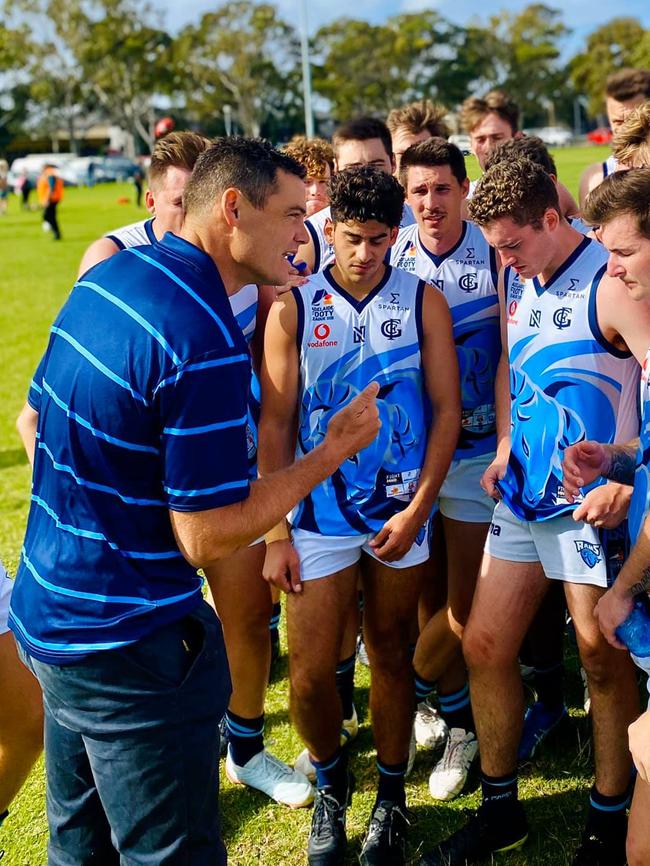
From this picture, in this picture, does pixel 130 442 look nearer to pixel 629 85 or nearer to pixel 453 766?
pixel 453 766

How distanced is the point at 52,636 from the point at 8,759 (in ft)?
3.97

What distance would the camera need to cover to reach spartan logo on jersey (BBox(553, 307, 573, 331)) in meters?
3.18

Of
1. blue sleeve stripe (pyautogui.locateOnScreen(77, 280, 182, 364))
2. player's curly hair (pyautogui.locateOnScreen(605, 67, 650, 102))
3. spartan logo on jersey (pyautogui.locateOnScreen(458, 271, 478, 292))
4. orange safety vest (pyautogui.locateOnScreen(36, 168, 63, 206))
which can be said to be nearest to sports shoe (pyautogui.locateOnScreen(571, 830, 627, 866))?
spartan logo on jersey (pyautogui.locateOnScreen(458, 271, 478, 292))

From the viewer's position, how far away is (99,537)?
2.31 metres

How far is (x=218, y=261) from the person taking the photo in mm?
2465

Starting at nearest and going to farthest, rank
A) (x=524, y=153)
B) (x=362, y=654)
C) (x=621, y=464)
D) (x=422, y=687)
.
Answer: (x=621, y=464), (x=524, y=153), (x=422, y=687), (x=362, y=654)

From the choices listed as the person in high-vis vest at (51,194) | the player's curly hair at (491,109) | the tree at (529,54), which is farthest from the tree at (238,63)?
the player's curly hair at (491,109)

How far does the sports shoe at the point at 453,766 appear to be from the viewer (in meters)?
3.78

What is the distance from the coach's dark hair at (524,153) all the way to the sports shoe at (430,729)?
2471 millimetres

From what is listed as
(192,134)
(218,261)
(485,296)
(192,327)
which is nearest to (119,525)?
(192,327)

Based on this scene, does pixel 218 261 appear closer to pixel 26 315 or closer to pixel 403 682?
pixel 403 682

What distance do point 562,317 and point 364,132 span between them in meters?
2.75

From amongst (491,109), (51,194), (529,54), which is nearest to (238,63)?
(529,54)

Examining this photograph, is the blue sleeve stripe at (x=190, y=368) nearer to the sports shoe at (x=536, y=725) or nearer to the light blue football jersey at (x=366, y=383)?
the light blue football jersey at (x=366, y=383)
